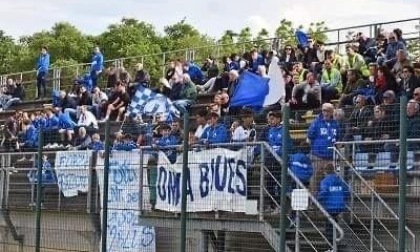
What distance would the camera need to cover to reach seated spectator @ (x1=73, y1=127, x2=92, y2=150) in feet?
53.7

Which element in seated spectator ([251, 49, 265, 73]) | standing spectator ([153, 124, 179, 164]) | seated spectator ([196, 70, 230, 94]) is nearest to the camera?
standing spectator ([153, 124, 179, 164])

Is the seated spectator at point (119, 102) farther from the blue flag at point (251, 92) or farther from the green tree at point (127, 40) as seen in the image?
the green tree at point (127, 40)

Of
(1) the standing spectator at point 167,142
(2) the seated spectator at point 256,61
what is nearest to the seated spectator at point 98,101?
(2) the seated spectator at point 256,61

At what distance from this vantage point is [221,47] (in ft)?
92.5

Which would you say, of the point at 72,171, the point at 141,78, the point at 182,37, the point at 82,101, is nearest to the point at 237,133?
the point at 72,171

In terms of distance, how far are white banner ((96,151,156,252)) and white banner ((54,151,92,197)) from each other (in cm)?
86

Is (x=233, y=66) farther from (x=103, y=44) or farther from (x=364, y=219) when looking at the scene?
(x=103, y=44)

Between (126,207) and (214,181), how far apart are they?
2044 millimetres

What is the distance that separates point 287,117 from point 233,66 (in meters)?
11.0

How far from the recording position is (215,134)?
13.1 meters

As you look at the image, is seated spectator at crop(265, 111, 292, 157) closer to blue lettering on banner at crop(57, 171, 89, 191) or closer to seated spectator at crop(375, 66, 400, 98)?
seated spectator at crop(375, 66, 400, 98)

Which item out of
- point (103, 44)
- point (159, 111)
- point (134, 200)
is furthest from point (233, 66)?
point (103, 44)

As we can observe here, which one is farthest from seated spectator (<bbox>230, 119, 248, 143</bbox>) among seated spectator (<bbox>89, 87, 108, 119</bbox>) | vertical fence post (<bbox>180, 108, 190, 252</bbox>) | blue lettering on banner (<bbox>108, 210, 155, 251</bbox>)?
seated spectator (<bbox>89, 87, 108, 119</bbox>)

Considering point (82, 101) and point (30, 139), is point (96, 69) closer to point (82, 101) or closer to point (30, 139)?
point (82, 101)
